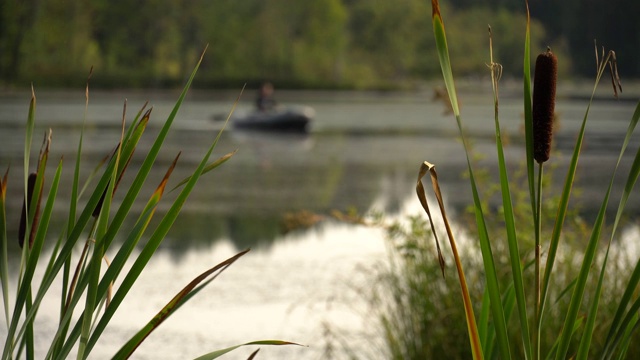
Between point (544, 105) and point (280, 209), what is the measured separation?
10888 mm

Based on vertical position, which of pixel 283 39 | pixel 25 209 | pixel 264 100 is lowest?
pixel 25 209

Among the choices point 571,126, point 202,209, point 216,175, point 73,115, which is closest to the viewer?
point 202,209

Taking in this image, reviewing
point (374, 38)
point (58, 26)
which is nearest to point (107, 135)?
point (58, 26)

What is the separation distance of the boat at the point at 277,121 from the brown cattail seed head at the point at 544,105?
25429mm

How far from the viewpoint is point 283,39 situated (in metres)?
73.3

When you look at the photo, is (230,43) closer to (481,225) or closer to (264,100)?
(264,100)

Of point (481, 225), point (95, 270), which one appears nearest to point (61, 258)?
point (95, 270)

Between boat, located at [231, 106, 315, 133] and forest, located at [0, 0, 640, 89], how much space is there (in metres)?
33.9

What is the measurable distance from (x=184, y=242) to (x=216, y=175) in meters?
7.32

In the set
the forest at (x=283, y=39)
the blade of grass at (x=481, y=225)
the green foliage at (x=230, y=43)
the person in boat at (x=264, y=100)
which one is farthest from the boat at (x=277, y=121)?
the green foliage at (x=230, y=43)

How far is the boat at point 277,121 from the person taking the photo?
88.2 ft

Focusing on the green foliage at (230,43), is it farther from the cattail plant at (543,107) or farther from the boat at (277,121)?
the cattail plant at (543,107)

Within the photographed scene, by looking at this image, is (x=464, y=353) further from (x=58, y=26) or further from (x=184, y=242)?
(x=58, y=26)

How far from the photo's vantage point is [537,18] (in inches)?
3194
